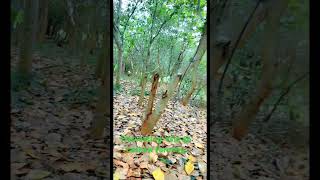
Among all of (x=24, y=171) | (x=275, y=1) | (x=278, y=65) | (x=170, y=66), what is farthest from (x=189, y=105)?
(x=24, y=171)

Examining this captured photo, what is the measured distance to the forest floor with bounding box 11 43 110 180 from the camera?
1269 mm

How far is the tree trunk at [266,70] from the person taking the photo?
4.36 ft

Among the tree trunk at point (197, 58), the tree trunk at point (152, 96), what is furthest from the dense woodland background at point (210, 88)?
the tree trunk at point (152, 96)

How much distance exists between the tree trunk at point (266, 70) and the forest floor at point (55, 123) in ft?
2.17

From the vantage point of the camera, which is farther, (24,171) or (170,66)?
(170,66)

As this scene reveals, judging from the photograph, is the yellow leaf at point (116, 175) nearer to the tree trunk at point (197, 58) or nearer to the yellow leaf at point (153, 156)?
the yellow leaf at point (153, 156)

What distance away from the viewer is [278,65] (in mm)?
1321

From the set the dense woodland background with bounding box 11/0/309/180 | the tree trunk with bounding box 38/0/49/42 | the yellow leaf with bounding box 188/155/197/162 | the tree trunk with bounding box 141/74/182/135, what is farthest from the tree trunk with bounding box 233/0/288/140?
the tree trunk with bounding box 38/0/49/42

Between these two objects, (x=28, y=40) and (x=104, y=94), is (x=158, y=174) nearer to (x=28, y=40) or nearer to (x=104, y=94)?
(x=104, y=94)

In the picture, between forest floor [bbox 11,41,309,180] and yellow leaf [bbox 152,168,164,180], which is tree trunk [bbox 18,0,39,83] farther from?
yellow leaf [bbox 152,168,164,180]

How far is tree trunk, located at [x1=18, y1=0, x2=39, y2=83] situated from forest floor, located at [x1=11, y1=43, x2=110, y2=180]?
0.03 m

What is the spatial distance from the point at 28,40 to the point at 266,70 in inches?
42.5

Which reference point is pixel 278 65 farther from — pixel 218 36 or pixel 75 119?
pixel 75 119
